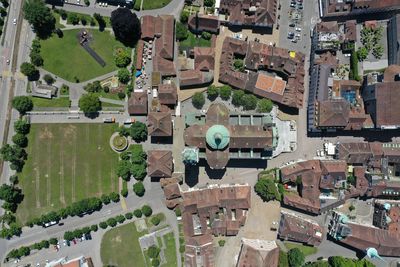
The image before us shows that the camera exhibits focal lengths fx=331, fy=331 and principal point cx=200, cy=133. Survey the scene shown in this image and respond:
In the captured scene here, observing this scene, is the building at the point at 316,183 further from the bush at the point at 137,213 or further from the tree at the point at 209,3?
the tree at the point at 209,3

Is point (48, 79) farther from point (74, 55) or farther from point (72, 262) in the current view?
point (72, 262)

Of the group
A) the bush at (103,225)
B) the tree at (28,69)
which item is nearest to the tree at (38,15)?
the tree at (28,69)

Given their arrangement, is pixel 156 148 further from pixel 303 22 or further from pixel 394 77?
pixel 394 77

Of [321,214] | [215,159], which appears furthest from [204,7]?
[321,214]

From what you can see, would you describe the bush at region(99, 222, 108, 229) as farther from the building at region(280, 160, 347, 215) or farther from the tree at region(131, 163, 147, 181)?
the building at region(280, 160, 347, 215)

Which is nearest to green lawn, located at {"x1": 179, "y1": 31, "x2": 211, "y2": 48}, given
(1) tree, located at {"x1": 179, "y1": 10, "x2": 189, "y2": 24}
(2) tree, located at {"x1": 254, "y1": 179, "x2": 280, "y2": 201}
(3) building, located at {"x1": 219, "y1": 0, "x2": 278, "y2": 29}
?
(1) tree, located at {"x1": 179, "y1": 10, "x2": 189, "y2": 24}

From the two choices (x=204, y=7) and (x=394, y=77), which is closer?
(x=394, y=77)
